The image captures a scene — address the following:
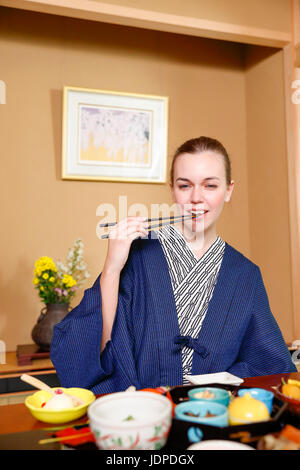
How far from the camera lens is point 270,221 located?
10.6ft

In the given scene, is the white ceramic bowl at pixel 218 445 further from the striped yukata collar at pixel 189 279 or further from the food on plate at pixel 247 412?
the striped yukata collar at pixel 189 279

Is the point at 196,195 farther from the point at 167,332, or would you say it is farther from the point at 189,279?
the point at 167,332

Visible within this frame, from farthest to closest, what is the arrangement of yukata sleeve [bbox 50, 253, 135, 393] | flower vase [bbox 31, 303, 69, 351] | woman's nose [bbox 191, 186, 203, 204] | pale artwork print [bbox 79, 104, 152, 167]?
pale artwork print [bbox 79, 104, 152, 167] → flower vase [bbox 31, 303, 69, 351] → woman's nose [bbox 191, 186, 203, 204] → yukata sleeve [bbox 50, 253, 135, 393]

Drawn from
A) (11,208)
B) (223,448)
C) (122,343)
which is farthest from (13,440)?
(11,208)

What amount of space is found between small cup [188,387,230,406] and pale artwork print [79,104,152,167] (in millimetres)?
2380

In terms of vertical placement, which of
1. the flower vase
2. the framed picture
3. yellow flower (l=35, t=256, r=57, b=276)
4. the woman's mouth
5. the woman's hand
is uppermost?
the framed picture

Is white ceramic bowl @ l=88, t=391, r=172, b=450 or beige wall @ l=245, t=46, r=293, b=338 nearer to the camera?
white ceramic bowl @ l=88, t=391, r=172, b=450

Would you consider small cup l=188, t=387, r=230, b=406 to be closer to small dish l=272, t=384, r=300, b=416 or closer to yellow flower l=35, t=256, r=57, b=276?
small dish l=272, t=384, r=300, b=416

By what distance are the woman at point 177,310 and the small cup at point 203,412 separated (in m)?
0.53

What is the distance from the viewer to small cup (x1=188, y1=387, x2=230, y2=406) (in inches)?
32.5

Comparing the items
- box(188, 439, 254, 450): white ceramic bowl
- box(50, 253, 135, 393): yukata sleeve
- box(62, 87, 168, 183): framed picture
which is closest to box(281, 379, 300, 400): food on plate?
box(188, 439, 254, 450): white ceramic bowl

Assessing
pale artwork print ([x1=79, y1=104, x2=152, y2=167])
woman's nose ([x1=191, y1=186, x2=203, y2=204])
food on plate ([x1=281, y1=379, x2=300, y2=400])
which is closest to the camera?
food on plate ([x1=281, y1=379, x2=300, y2=400])

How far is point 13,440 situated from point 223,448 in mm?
401
